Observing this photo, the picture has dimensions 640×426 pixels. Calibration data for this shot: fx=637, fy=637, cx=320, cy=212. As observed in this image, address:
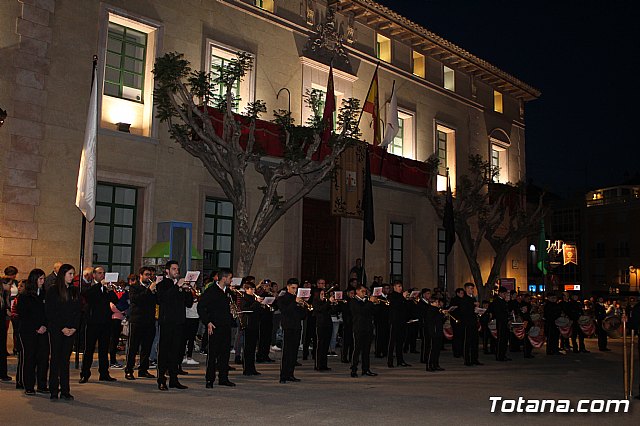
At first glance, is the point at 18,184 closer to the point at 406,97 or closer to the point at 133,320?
the point at 133,320

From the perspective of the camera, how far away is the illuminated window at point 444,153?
100 feet

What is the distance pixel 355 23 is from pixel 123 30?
10.8 metres

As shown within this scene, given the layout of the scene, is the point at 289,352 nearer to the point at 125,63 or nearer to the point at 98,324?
the point at 98,324

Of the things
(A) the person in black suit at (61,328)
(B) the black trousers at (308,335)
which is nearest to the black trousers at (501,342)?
(B) the black trousers at (308,335)

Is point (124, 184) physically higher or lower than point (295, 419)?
higher

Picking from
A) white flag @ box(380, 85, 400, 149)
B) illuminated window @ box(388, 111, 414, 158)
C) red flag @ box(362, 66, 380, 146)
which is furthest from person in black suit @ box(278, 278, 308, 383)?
illuminated window @ box(388, 111, 414, 158)

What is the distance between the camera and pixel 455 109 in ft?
105

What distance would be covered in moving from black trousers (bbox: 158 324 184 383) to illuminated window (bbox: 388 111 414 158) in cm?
1879

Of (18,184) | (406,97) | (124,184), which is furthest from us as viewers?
(406,97)

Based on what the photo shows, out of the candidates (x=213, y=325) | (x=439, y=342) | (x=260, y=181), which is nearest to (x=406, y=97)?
(x=260, y=181)

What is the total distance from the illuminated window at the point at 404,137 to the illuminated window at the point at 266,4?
8.02m

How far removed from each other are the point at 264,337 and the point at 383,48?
1729cm

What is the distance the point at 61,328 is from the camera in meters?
9.51

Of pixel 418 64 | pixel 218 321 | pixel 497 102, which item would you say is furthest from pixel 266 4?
pixel 497 102
